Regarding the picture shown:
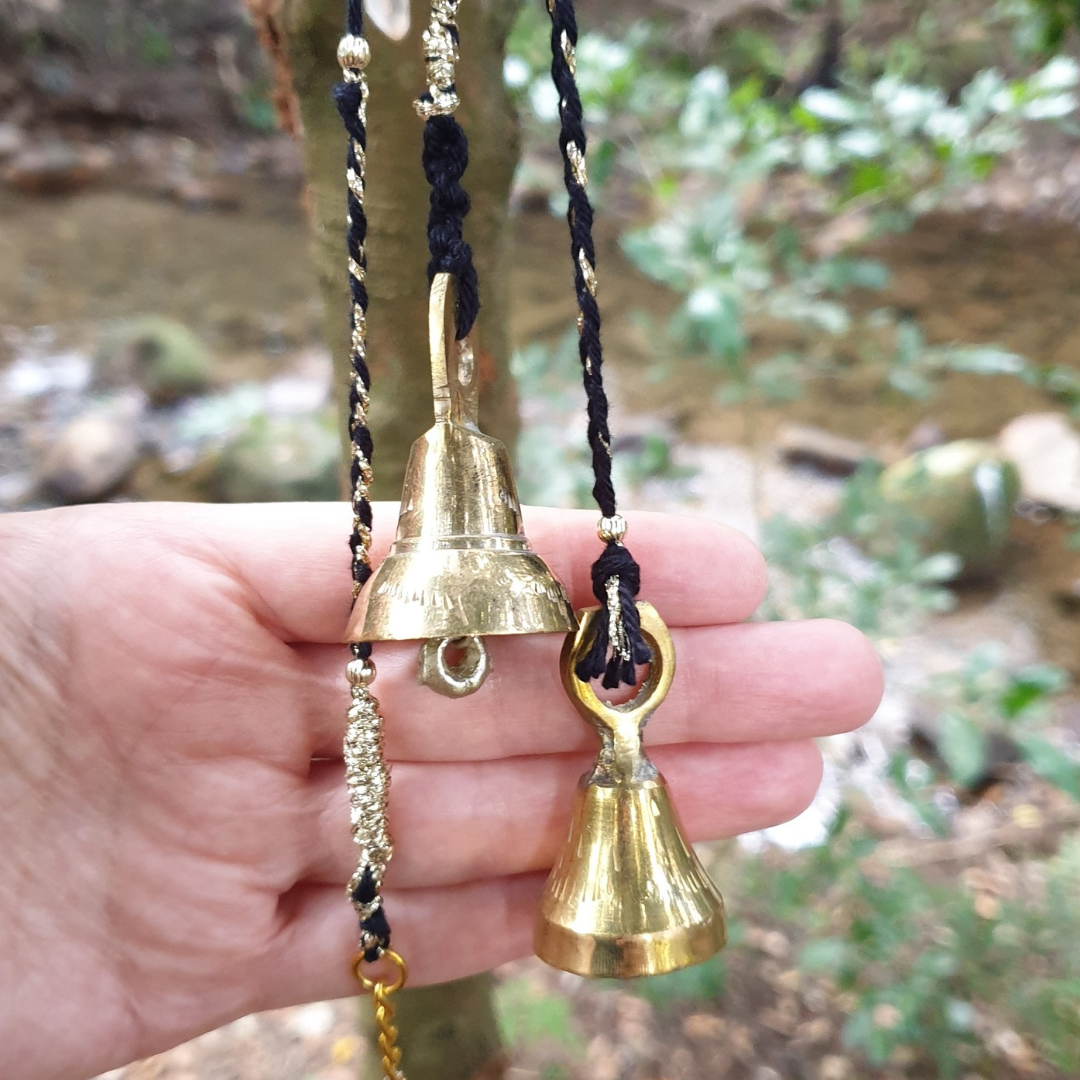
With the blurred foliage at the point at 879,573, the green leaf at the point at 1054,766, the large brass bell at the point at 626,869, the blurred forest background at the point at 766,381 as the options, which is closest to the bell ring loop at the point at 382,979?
the large brass bell at the point at 626,869

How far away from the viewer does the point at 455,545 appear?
3.08 feet

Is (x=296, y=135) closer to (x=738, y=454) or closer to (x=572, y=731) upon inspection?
(x=572, y=731)

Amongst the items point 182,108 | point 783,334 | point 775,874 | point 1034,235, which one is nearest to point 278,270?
point 182,108

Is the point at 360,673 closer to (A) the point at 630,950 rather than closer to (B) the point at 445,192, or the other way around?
(A) the point at 630,950

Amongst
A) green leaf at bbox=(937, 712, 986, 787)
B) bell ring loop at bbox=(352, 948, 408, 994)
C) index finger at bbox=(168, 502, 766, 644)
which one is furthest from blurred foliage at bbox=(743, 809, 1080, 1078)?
bell ring loop at bbox=(352, 948, 408, 994)

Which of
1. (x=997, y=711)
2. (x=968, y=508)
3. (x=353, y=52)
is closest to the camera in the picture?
(x=353, y=52)

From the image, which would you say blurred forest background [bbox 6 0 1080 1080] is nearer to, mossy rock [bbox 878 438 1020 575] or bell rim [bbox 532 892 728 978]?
mossy rock [bbox 878 438 1020 575]

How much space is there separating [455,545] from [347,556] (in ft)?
0.73

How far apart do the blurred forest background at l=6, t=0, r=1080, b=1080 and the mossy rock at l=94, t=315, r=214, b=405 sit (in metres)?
0.02

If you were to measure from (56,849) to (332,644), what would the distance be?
1.33ft

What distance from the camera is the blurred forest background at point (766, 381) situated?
1598 mm

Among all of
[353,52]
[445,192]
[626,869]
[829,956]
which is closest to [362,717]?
[626,869]

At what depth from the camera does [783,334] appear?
409cm

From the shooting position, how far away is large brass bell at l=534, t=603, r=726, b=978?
37.5 inches
